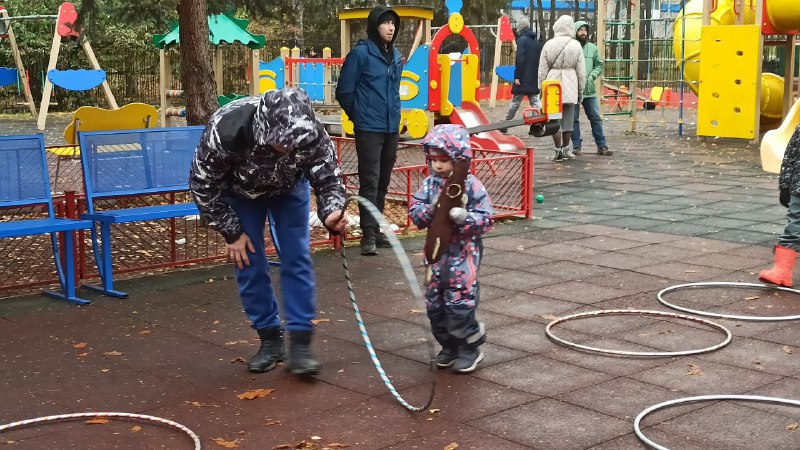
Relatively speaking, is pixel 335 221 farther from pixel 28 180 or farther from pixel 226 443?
pixel 28 180

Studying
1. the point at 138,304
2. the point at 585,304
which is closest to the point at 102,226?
the point at 138,304

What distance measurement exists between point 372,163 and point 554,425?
4.29 meters

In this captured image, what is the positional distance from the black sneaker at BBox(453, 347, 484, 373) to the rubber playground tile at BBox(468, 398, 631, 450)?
0.60 meters

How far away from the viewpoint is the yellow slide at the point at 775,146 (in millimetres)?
8938

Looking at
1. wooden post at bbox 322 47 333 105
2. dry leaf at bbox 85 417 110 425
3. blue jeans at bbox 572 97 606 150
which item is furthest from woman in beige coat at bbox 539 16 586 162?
dry leaf at bbox 85 417 110 425

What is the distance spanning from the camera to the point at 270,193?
529 centimetres

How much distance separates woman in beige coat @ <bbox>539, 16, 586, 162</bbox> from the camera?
14.9 metres

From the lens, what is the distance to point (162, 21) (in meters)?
10.1

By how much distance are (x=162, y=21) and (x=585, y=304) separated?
17.9 feet

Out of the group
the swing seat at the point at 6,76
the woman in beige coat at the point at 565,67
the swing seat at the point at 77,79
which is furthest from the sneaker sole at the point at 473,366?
the swing seat at the point at 6,76

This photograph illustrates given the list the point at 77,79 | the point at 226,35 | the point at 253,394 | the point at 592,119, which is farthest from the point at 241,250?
the point at 77,79

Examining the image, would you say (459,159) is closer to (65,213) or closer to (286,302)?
(286,302)

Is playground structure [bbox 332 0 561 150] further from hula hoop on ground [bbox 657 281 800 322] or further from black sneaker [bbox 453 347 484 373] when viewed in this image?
black sneaker [bbox 453 347 484 373]

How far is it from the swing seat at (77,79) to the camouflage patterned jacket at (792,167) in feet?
49.4
